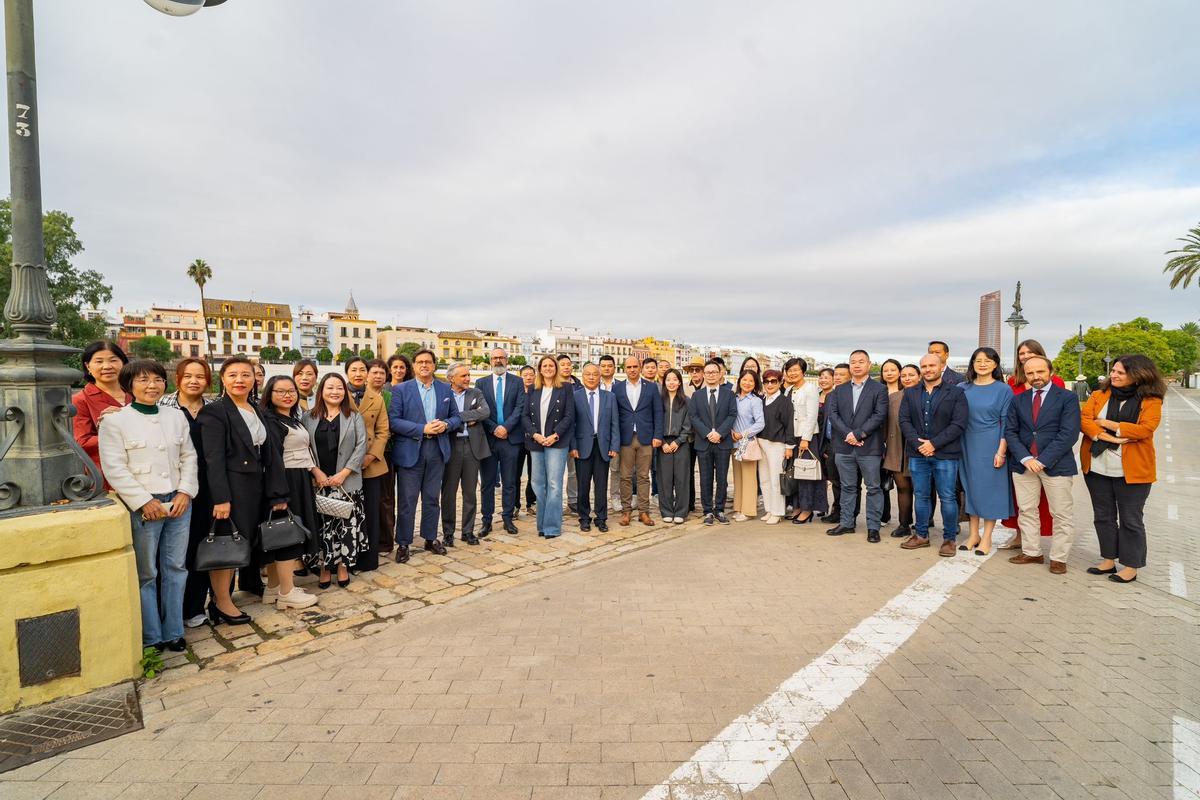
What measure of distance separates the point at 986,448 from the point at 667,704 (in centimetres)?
506

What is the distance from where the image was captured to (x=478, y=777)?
9.21ft

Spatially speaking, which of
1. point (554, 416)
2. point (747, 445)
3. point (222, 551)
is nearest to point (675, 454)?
point (747, 445)

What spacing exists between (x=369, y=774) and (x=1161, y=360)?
105 metres

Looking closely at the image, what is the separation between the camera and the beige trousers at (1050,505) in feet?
19.3

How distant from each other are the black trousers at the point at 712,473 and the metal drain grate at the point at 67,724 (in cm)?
631

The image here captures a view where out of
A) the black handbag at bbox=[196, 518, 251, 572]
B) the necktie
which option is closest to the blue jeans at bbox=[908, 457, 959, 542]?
the necktie

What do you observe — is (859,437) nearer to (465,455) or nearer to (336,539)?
(465,455)

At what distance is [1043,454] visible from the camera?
5.92 meters

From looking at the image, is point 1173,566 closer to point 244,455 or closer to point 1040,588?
point 1040,588

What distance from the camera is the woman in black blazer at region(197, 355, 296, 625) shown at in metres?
4.44

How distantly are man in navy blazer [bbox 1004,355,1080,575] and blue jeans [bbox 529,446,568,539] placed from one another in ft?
16.3

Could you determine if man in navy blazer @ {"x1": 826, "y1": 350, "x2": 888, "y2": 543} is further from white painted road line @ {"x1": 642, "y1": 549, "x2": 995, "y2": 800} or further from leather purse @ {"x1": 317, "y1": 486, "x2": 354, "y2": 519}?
leather purse @ {"x1": 317, "y1": 486, "x2": 354, "y2": 519}

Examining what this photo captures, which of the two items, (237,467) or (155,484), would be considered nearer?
(155,484)

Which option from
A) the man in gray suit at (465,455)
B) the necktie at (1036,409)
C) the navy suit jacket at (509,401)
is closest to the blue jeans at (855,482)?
the necktie at (1036,409)
